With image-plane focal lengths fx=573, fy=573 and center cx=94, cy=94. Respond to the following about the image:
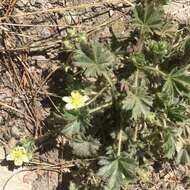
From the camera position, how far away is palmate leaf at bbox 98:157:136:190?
11.3ft

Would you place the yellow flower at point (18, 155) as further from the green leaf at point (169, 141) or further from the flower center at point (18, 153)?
the green leaf at point (169, 141)

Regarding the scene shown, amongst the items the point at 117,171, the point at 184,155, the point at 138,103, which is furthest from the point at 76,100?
the point at 184,155

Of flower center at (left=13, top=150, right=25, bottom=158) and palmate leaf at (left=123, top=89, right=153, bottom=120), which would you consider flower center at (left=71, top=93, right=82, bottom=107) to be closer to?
palmate leaf at (left=123, top=89, right=153, bottom=120)

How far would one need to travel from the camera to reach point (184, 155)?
3.62 m

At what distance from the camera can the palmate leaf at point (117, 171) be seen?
346 centimetres

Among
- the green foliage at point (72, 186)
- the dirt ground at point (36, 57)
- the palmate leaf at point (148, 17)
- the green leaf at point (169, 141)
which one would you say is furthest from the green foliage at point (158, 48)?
the green foliage at point (72, 186)

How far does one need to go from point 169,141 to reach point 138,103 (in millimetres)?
326

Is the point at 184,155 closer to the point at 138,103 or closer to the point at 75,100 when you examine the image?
the point at 138,103

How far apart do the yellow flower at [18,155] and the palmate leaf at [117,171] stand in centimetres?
61

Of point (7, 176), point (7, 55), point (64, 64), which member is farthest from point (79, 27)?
point (7, 176)

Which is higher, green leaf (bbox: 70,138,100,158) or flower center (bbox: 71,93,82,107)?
flower center (bbox: 71,93,82,107)

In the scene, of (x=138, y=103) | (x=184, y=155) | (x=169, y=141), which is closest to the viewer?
(x=138, y=103)

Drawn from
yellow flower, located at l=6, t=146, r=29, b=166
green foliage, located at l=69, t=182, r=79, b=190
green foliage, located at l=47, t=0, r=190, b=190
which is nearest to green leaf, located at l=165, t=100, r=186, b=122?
green foliage, located at l=47, t=0, r=190, b=190

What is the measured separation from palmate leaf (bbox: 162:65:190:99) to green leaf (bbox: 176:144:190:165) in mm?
391
